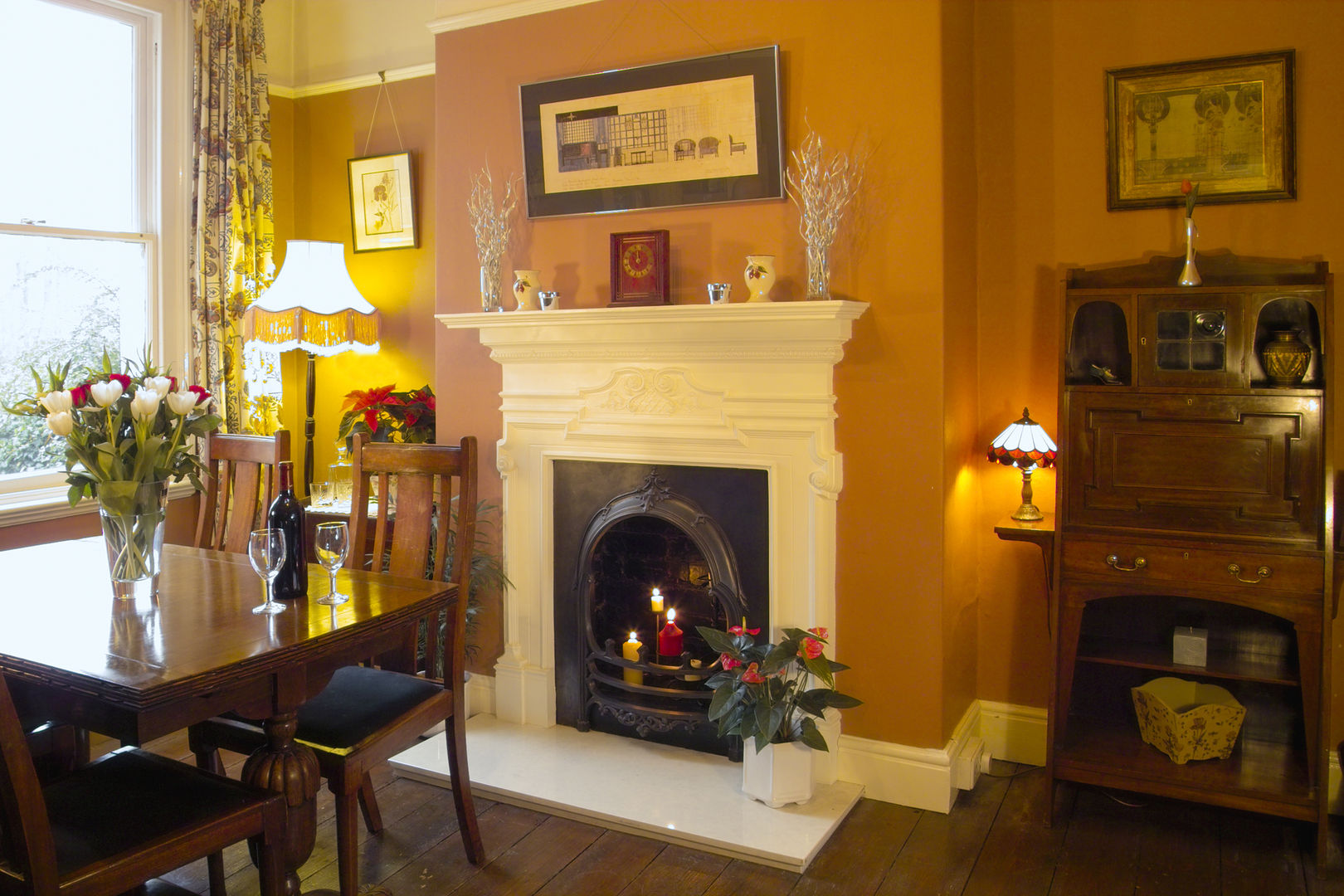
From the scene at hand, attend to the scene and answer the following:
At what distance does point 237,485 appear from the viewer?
2908 millimetres

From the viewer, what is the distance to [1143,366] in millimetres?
2660

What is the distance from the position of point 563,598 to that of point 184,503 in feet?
5.80

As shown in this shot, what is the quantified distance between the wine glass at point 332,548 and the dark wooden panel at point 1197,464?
1877mm

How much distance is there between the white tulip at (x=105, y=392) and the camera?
2025 millimetres

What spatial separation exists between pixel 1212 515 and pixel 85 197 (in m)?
3.94

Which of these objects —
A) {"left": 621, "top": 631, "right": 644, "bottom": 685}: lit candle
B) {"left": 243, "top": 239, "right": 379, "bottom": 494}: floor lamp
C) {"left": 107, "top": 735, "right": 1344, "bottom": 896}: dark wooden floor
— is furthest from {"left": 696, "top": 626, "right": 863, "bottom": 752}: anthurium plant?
{"left": 243, "top": 239, "right": 379, "bottom": 494}: floor lamp

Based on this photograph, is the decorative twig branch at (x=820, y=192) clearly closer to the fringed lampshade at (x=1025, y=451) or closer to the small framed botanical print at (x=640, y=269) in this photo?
the small framed botanical print at (x=640, y=269)

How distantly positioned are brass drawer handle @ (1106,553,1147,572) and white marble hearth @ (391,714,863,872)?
0.94 meters

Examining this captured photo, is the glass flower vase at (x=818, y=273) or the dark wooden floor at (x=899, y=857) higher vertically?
the glass flower vase at (x=818, y=273)

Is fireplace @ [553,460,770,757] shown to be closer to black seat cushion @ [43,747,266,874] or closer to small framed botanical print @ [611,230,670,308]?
small framed botanical print @ [611,230,670,308]

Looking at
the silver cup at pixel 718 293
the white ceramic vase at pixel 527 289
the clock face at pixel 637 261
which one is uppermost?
the clock face at pixel 637 261

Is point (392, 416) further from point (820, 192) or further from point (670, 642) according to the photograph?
point (820, 192)

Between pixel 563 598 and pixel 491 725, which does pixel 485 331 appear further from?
pixel 491 725

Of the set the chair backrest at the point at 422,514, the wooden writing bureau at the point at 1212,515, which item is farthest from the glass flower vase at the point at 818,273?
the chair backrest at the point at 422,514
